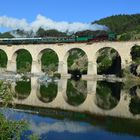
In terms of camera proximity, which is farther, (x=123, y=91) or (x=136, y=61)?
(x=136, y=61)

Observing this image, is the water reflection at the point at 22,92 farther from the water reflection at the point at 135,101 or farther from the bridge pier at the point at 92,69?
the bridge pier at the point at 92,69

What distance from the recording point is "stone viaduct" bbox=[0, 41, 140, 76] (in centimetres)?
6725

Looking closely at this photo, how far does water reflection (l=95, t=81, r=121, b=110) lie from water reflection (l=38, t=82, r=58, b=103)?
4731 millimetres

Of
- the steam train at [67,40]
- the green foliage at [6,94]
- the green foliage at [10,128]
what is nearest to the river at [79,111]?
the green foliage at [6,94]

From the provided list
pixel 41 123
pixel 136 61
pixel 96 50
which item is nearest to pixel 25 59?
pixel 96 50

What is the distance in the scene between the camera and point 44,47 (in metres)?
75.2

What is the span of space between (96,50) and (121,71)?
20.3 feet

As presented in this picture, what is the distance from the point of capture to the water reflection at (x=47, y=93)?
42.3 metres

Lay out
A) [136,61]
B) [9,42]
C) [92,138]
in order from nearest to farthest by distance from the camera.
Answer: [92,138]
[136,61]
[9,42]

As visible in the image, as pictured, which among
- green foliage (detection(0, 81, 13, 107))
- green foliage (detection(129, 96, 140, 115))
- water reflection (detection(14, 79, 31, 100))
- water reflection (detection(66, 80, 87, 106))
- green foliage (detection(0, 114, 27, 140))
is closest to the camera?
green foliage (detection(0, 114, 27, 140))

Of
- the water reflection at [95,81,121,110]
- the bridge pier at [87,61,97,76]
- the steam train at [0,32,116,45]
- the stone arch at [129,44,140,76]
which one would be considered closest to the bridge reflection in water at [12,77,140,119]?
the water reflection at [95,81,121,110]

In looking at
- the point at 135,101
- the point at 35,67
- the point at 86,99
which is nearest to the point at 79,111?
the point at 135,101

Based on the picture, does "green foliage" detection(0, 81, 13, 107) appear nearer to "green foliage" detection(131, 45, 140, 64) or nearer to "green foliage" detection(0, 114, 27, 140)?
"green foliage" detection(0, 114, 27, 140)

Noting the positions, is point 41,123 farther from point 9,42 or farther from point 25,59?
point 25,59
